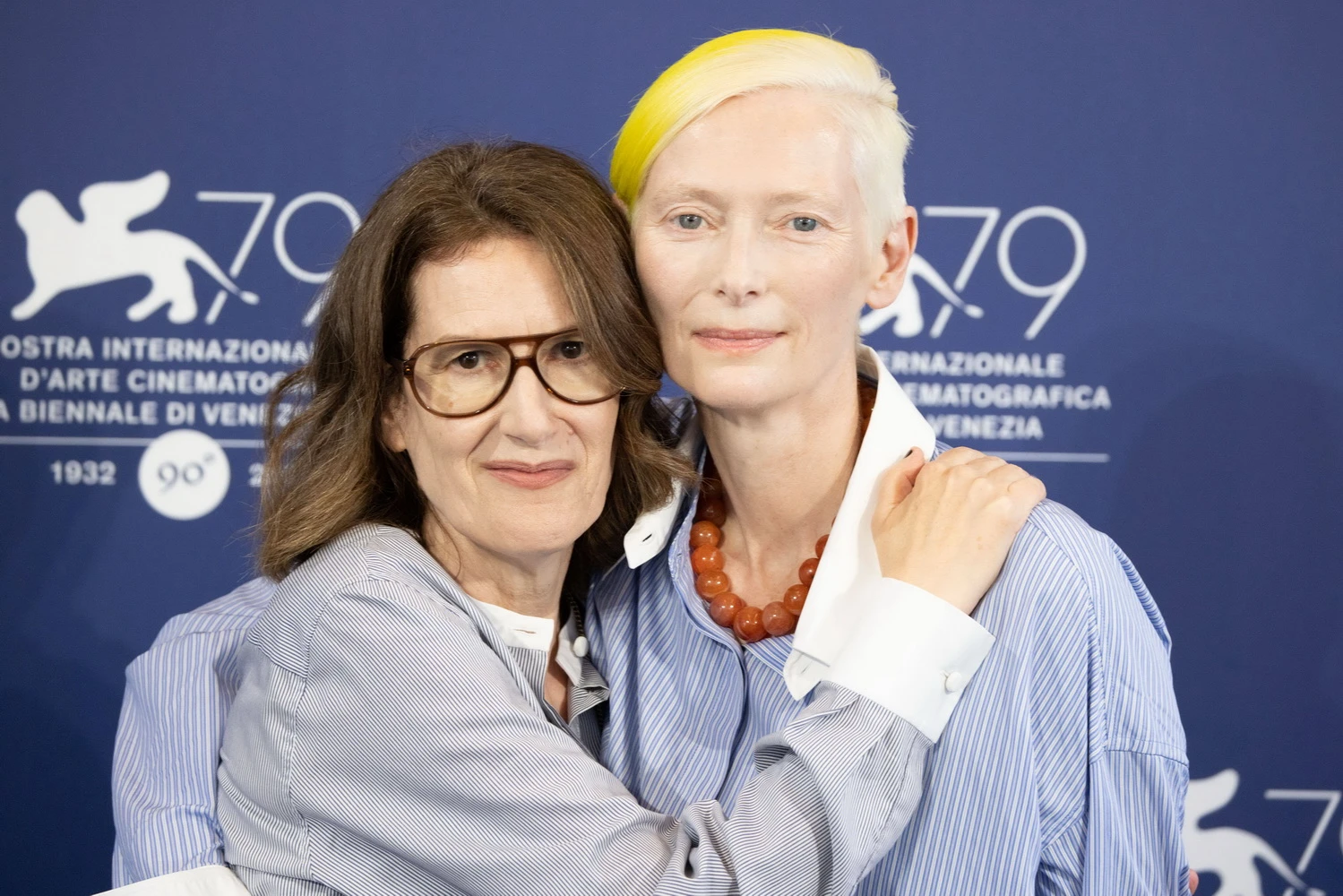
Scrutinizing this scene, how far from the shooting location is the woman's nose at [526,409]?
1364 mm

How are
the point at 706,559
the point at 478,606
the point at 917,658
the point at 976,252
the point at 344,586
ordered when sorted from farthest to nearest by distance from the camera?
the point at 976,252
the point at 706,559
the point at 478,606
the point at 344,586
the point at 917,658

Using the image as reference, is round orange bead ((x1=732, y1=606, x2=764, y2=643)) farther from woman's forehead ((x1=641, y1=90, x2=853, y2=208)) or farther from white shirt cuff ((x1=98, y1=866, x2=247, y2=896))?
white shirt cuff ((x1=98, y1=866, x2=247, y2=896))

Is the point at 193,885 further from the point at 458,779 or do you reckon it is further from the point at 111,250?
the point at 111,250

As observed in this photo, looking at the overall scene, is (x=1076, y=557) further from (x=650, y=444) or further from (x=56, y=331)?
(x=56, y=331)

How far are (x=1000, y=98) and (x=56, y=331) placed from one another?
1.77m

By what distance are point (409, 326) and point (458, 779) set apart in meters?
0.49

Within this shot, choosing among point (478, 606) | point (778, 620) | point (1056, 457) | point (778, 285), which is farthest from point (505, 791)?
point (1056, 457)

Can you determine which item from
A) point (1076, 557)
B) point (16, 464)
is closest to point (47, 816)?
point (16, 464)

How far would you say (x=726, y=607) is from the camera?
147cm

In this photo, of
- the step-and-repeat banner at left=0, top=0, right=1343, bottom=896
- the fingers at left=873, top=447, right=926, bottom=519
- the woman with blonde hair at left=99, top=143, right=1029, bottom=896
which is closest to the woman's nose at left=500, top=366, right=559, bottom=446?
the woman with blonde hair at left=99, top=143, right=1029, bottom=896

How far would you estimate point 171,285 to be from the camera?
239 cm

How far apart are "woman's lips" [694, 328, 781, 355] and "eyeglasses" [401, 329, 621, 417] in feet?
0.43

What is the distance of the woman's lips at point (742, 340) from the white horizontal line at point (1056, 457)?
111cm

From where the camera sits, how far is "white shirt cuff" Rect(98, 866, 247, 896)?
54.2 inches
